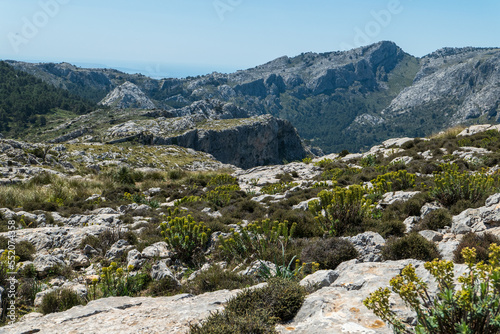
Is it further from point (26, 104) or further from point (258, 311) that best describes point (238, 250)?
point (26, 104)

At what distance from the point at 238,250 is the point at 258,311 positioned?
147 inches

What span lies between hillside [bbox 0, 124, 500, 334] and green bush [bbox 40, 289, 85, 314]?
2 centimetres

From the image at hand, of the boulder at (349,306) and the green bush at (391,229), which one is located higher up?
the boulder at (349,306)

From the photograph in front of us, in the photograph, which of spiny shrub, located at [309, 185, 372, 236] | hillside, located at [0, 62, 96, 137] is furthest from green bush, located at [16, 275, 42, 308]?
hillside, located at [0, 62, 96, 137]

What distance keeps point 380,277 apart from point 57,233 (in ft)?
30.5

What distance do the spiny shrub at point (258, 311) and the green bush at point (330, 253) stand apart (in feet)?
7.07

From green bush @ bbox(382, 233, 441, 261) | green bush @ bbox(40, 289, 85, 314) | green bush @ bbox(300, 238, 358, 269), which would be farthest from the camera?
green bush @ bbox(300, 238, 358, 269)

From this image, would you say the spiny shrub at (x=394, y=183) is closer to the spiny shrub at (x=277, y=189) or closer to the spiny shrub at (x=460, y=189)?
the spiny shrub at (x=460, y=189)

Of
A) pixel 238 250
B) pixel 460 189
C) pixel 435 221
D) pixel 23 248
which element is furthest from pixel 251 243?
pixel 460 189

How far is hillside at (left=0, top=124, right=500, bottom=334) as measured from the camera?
4059mm

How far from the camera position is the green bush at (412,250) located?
5516 millimetres

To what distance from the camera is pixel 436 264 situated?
96.5 inches

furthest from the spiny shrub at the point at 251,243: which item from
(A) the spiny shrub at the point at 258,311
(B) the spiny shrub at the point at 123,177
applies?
(B) the spiny shrub at the point at 123,177

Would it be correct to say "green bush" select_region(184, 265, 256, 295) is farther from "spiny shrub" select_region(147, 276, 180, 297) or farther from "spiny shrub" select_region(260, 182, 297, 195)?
"spiny shrub" select_region(260, 182, 297, 195)
